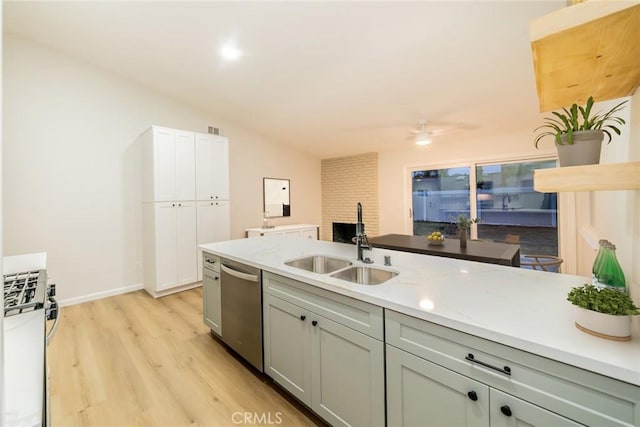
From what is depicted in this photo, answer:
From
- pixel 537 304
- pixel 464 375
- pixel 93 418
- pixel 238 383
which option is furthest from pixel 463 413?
pixel 93 418

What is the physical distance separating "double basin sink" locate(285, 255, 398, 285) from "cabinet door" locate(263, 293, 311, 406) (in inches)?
12.3

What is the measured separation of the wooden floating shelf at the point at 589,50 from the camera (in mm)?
819

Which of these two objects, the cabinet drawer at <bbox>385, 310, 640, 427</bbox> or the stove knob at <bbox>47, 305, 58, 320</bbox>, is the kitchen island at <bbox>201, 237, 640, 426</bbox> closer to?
the cabinet drawer at <bbox>385, 310, 640, 427</bbox>

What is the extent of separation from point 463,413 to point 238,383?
5.18ft

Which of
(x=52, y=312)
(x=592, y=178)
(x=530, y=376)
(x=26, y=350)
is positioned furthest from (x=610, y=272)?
(x=52, y=312)

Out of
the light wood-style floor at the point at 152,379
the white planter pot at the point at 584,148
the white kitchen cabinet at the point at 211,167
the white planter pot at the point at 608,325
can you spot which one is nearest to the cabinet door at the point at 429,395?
the white planter pot at the point at 608,325

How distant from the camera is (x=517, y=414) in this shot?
40.1 inches

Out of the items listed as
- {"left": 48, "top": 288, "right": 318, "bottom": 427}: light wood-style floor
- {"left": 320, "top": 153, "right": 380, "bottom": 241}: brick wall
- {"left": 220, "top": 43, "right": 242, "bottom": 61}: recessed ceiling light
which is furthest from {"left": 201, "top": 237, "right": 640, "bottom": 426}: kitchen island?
{"left": 320, "top": 153, "right": 380, "bottom": 241}: brick wall

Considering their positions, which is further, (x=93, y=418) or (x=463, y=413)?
(x=93, y=418)

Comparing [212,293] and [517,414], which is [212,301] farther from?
[517,414]

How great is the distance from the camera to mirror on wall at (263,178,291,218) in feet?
18.9

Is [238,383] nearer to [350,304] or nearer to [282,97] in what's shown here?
[350,304]

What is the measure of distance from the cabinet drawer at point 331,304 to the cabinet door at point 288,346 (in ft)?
0.21

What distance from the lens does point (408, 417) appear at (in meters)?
1.29
